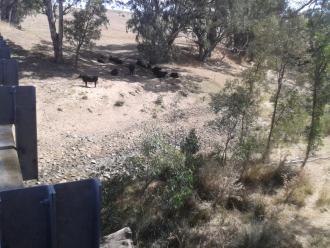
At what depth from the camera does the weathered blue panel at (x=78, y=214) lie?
281cm

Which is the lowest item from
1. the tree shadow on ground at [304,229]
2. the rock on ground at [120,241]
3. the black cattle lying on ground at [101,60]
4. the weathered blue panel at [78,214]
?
the tree shadow on ground at [304,229]

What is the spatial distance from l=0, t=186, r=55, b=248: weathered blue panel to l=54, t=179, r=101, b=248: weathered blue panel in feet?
0.28

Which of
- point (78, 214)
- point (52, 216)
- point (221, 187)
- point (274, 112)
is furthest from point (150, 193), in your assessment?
point (52, 216)

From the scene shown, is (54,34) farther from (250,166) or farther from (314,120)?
(314,120)

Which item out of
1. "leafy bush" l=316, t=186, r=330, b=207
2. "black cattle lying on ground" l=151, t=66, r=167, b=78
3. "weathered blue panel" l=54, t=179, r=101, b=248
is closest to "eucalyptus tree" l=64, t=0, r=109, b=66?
A: "black cattle lying on ground" l=151, t=66, r=167, b=78

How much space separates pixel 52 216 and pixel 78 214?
237 millimetres

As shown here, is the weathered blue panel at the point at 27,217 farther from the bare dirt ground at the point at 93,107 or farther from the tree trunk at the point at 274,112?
the tree trunk at the point at 274,112

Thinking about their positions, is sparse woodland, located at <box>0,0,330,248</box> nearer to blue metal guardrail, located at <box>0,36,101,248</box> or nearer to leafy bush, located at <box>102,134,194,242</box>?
leafy bush, located at <box>102,134,194,242</box>

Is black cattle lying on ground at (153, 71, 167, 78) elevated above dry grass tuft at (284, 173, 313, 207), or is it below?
above

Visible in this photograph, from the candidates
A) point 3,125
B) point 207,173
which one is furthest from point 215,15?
point 3,125

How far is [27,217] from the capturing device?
8.86ft

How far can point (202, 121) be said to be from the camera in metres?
19.4

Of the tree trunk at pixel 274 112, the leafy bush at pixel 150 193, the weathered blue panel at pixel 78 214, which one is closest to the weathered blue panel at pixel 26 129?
the weathered blue panel at pixel 78 214

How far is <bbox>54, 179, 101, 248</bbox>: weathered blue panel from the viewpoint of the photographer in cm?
281
